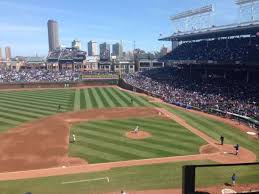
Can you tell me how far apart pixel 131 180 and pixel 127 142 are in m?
8.38

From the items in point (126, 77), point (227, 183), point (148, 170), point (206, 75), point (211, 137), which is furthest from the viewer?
point (126, 77)

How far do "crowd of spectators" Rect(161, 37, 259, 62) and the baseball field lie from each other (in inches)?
747

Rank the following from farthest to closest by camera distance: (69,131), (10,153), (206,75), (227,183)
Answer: (206,75)
(69,131)
(10,153)
(227,183)

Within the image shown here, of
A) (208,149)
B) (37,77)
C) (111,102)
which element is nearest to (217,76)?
(111,102)

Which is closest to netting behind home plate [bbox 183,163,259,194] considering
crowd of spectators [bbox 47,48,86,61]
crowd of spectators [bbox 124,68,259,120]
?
crowd of spectators [bbox 124,68,259,120]

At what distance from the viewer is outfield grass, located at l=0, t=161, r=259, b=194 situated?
65.2 ft

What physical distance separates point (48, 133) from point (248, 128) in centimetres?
2330

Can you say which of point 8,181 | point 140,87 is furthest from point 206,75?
point 8,181

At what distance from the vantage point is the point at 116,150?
2716 centimetres

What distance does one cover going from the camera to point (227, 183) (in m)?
20.5

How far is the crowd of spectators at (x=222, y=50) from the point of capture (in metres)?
56.2

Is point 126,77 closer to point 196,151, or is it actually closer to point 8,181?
point 196,151

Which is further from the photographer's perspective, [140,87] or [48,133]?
[140,87]

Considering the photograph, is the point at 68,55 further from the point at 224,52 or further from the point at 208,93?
the point at 208,93
